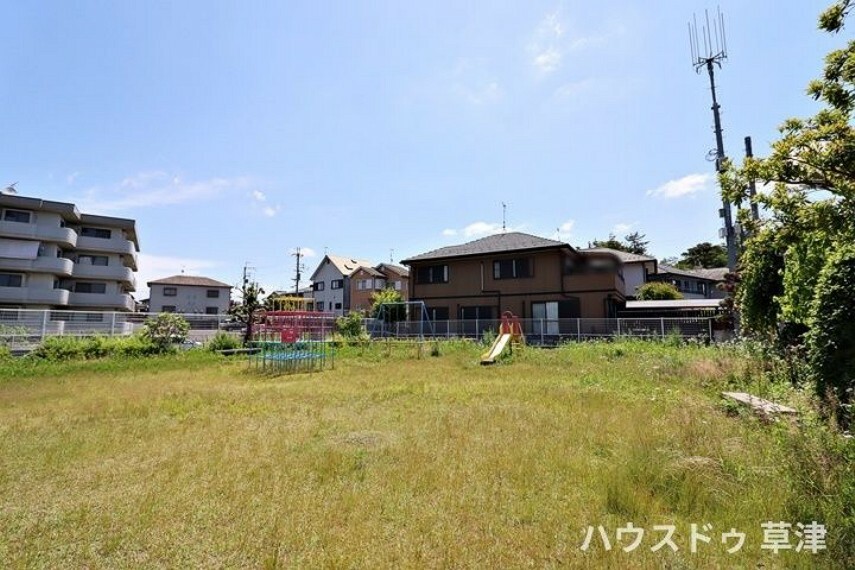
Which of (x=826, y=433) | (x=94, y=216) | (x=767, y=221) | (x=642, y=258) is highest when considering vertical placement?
(x=94, y=216)

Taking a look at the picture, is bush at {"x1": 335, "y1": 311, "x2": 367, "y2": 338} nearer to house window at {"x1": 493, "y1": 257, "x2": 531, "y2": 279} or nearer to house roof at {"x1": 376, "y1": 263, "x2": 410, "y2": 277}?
house window at {"x1": 493, "y1": 257, "x2": 531, "y2": 279}

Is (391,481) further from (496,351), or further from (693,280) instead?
(693,280)

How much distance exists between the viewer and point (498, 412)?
652 cm

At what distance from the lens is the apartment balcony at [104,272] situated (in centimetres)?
3008

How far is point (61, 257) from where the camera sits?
2895cm

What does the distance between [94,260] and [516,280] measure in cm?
3131

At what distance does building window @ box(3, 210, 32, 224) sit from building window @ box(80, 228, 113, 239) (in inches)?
146

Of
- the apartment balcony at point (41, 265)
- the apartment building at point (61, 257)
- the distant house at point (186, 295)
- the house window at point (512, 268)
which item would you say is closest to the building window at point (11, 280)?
the apartment building at point (61, 257)

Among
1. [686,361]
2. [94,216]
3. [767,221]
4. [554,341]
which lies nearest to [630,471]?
[767,221]

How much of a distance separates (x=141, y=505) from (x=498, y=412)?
15.2 feet

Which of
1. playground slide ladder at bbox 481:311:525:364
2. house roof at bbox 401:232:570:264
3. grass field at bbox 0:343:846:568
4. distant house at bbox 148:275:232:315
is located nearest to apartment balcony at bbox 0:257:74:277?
distant house at bbox 148:275:232:315

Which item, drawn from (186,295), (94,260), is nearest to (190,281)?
(186,295)

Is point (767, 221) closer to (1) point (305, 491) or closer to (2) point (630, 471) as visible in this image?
(2) point (630, 471)

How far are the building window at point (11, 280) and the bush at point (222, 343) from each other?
19199 mm
